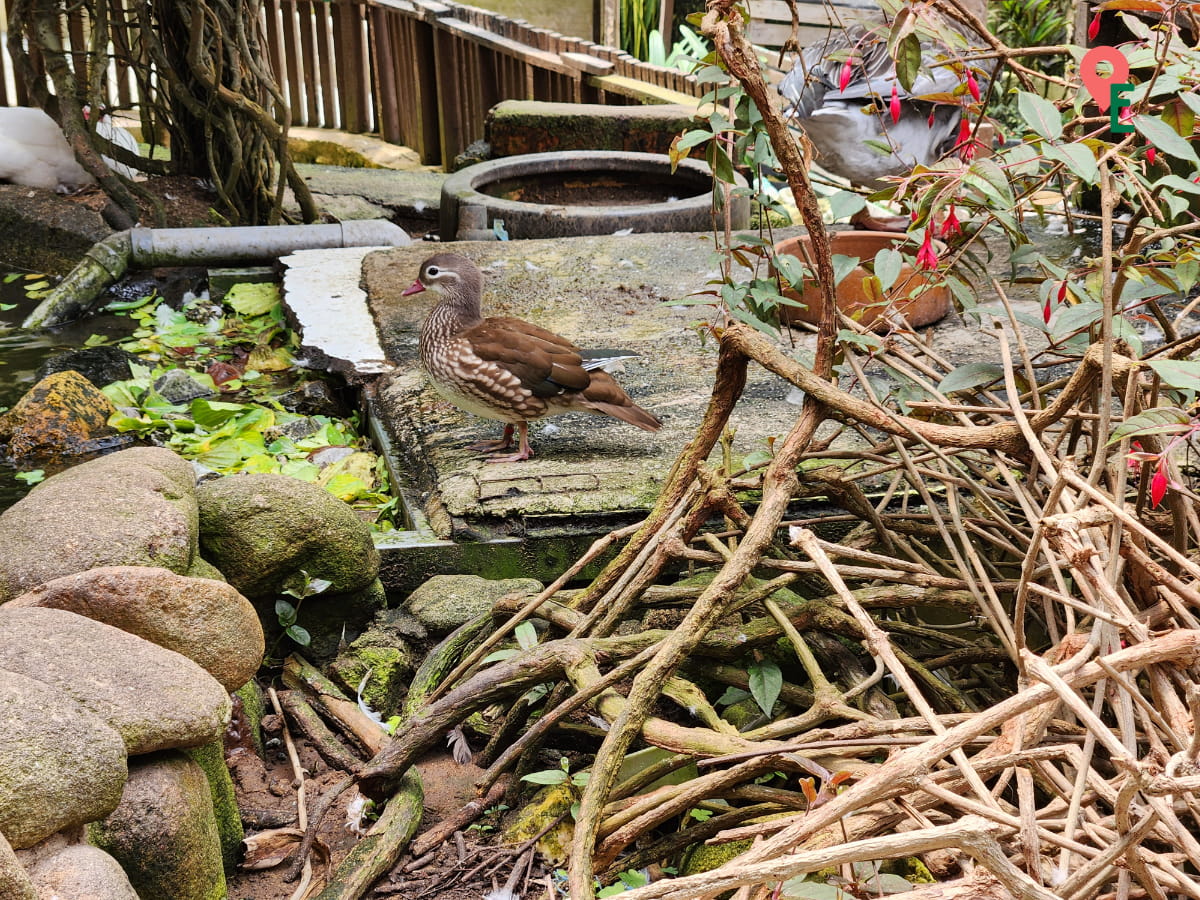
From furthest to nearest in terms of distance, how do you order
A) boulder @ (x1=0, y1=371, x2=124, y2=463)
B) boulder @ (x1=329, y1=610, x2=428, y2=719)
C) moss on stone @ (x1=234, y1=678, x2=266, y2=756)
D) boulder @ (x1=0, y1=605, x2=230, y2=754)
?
Result: boulder @ (x1=0, y1=371, x2=124, y2=463)
boulder @ (x1=329, y1=610, x2=428, y2=719)
moss on stone @ (x1=234, y1=678, x2=266, y2=756)
boulder @ (x1=0, y1=605, x2=230, y2=754)

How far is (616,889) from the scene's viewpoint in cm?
223

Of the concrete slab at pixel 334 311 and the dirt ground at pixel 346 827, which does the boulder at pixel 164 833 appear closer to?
the dirt ground at pixel 346 827

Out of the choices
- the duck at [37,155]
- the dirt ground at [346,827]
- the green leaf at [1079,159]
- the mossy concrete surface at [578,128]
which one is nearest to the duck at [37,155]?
the duck at [37,155]

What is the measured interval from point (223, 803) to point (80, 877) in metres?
0.62

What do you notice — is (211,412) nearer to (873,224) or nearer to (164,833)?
(164,833)

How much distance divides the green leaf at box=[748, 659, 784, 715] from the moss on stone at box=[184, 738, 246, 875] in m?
1.09

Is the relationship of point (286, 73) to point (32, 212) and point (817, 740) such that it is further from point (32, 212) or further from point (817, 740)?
point (817, 740)

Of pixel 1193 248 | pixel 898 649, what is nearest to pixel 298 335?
pixel 898 649

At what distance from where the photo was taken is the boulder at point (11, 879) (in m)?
1.60

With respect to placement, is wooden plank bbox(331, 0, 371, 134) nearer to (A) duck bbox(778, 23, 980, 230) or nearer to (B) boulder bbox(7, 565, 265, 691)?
(A) duck bbox(778, 23, 980, 230)

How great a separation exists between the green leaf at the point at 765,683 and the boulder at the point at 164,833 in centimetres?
109

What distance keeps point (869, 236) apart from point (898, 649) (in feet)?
9.38

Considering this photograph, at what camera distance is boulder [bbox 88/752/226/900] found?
206 centimetres

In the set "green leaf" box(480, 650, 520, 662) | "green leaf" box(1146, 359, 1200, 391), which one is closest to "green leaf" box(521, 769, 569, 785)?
"green leaf" box(480, 650, 520, 662)
